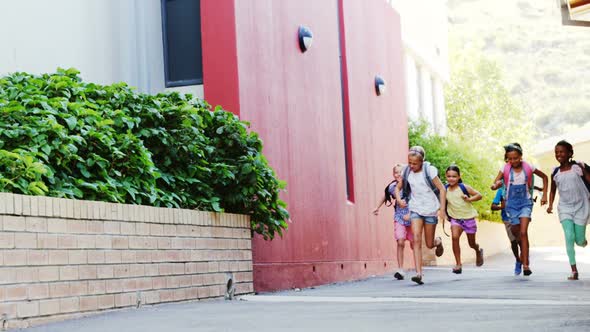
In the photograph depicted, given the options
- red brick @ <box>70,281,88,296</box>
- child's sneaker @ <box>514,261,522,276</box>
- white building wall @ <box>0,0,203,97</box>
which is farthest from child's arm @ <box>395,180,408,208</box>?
red brick @ <box>70,281,88,296</box>

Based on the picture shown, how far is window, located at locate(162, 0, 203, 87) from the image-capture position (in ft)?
40.1

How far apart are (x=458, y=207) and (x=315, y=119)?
8.41 feet

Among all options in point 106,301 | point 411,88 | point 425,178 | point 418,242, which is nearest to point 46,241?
point 106,301

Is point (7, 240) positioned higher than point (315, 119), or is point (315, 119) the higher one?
point (315, 119)

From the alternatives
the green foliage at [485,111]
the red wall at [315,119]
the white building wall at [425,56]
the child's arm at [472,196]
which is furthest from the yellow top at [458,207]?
the green foliage at [485,111]

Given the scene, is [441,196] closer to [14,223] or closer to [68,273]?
[68,273]

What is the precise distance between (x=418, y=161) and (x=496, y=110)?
114ft

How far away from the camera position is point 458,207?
14.6 metres

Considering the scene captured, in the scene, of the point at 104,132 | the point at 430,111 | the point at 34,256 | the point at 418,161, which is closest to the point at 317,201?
the point at 418,161

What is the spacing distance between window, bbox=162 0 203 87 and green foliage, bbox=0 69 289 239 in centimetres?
143

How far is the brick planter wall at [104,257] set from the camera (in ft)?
21.5

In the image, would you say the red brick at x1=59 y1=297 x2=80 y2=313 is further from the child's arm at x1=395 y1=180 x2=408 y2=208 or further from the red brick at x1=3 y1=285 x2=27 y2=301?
the child's arm at x1=395 y1=180 x2=408 y2=208

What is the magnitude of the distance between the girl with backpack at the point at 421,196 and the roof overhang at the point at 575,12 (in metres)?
2.89

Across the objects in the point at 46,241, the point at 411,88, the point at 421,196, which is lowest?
the point at 46,241
